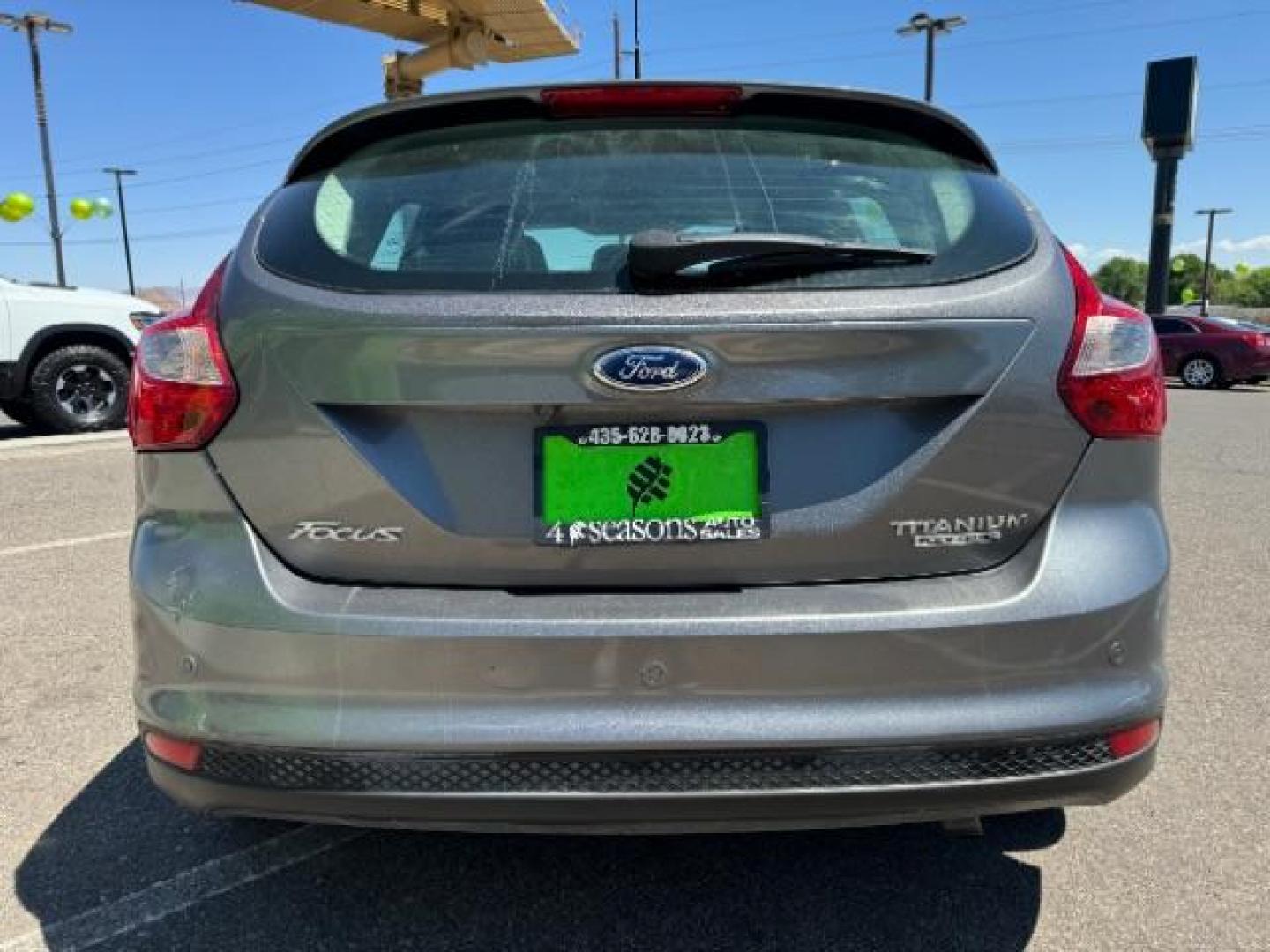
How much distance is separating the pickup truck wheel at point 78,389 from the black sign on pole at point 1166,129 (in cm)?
2564

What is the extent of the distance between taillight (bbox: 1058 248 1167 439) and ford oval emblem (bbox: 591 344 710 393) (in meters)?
0.66

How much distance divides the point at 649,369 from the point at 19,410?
10244 mm

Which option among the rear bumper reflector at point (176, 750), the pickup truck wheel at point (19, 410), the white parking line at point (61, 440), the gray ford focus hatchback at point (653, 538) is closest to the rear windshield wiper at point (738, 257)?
the gray ford focus hatchback at point (653, 538)

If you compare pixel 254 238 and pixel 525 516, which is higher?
pixel 254 238

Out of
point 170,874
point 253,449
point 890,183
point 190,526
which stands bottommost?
point 170,874

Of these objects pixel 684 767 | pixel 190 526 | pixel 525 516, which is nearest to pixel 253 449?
pixel 190 526

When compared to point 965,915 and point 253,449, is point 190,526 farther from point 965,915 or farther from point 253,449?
point 965,915

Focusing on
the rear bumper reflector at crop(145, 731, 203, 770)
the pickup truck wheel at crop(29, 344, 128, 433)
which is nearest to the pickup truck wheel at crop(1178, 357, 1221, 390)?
the pickup truck wheel at crop(29, 344, 128, 433)

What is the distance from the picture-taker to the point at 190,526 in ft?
5.95

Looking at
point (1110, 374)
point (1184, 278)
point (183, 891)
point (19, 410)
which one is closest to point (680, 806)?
point (1110, 374)

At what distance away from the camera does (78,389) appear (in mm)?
9758

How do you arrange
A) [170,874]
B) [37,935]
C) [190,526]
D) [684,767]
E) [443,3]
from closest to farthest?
[684,767] < [190,526] < [37,935] < [170,874] < [443,3]

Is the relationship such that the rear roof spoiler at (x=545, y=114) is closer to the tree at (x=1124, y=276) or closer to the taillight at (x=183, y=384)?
the taillight at (x=183, y=384)

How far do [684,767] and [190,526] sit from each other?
968 mm
